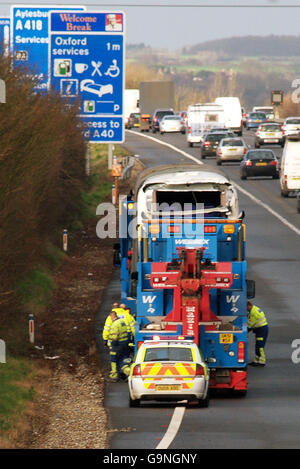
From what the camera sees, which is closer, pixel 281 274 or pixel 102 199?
pixel 281 274

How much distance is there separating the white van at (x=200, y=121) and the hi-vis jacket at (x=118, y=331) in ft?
198

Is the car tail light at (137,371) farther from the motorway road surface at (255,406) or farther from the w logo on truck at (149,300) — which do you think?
the w logo on truck at (149,300)

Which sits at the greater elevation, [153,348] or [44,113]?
[44,113]

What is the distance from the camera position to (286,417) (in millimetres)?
21797

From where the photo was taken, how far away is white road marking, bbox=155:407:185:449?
19188 mm

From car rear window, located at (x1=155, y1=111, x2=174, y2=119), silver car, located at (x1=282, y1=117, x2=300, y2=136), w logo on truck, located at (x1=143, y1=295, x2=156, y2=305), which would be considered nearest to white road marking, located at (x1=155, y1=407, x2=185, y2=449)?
w logo on truck, located at (x1=143, y1=295, x2=156, y2=305)

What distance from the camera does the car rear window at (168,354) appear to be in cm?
2236

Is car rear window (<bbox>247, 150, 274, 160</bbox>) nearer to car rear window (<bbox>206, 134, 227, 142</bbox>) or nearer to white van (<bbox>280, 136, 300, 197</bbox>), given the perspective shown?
white van (<bbox>280, 136, 300, 197</bbox>)

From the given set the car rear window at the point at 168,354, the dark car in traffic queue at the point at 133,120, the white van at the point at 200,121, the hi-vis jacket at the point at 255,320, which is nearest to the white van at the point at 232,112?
the white van at the point at 200,121

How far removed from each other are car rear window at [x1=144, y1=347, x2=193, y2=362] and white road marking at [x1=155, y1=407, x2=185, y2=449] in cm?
96

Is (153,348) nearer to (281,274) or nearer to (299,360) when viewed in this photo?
(299,360)

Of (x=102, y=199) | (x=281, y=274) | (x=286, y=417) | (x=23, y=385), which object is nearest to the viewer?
(x=286, y=417)

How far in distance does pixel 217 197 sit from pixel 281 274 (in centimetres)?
1203
